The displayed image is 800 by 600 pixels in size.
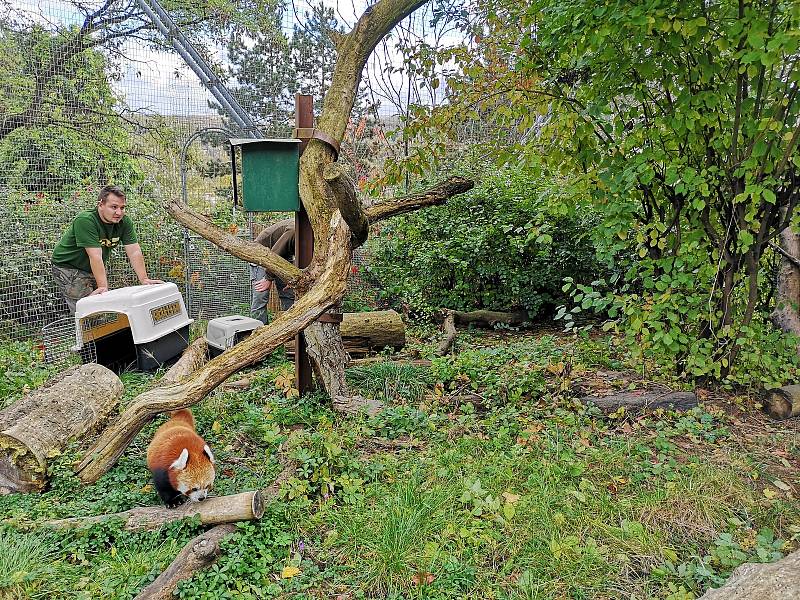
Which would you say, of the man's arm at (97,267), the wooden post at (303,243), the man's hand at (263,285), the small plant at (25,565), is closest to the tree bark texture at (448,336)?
the wooden post at (303,243)

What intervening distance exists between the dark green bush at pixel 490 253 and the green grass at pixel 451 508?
312 centimetres

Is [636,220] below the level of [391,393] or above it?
above

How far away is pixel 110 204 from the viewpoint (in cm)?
534

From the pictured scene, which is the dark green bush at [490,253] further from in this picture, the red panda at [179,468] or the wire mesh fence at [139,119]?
the red panda at [179,468]

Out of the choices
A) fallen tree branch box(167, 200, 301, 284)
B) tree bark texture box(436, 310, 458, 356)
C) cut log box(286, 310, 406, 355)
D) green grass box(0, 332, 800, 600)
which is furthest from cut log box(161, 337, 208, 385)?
tree bark texture box(436, 310, 458, 356)

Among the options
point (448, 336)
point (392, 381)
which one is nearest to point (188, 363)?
point (392, 381)

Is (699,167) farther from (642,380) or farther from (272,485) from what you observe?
(272,485)

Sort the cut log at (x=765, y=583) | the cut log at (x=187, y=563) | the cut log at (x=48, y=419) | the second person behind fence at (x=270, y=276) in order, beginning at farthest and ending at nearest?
the second person behind fence at (x=270, y=276) < the cut log at (x=48, y=419) < the cut log at (x=187, y=563) < the cut log at (x=765, y=583)

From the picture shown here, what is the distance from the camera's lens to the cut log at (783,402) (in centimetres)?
388

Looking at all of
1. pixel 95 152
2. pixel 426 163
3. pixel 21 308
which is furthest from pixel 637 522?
pixel 95 152

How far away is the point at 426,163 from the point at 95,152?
14.8 ft

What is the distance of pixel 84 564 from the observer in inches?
93.3

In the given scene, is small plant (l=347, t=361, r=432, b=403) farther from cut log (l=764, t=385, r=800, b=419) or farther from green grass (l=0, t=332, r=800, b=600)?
cut log (l=764, t=385, r=800, b=419)

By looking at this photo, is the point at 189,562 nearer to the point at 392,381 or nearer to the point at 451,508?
the point at 451,508
